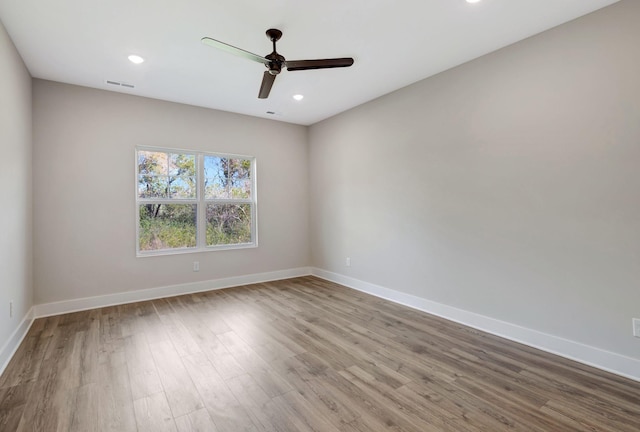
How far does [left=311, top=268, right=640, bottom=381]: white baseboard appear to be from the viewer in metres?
2.25

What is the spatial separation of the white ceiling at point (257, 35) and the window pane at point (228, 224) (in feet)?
6.11

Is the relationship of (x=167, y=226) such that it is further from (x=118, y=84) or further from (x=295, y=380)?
(x=295, y=380)

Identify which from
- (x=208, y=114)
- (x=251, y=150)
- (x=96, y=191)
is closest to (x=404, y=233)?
(x=251, y=150)

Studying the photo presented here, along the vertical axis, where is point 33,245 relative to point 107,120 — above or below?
below

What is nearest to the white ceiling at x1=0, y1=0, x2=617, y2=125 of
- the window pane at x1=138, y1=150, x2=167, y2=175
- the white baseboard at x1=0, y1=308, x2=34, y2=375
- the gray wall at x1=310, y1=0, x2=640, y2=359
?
the gray wall at x1=310, y1=0, x2=640, y2=359

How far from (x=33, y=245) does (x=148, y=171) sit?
1.51m

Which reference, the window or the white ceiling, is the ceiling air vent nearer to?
the white ceiling

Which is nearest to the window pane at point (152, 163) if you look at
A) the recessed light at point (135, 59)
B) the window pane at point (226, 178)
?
the window pane at point (226, 178)

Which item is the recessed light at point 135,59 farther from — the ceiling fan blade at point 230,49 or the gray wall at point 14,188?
the ceiling fan blade at point 230,49

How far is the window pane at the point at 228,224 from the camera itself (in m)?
4.75

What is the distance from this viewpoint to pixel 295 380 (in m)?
2.18

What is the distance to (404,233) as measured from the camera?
3865 mm

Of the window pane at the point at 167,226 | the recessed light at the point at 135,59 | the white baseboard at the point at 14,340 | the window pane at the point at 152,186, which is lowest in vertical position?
the white baseboard at the point at 14,340

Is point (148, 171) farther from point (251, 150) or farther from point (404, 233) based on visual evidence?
point (404, 233)
